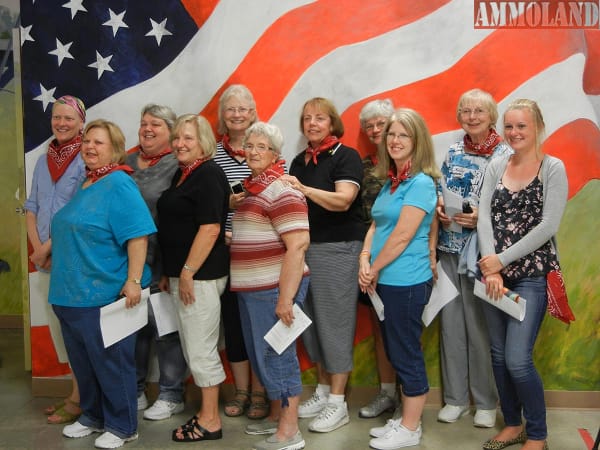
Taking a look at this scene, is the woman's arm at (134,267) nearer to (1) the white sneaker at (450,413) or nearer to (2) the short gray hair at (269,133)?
(2) the short gray hair at (269,133)

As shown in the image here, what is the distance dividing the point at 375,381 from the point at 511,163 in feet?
5.30

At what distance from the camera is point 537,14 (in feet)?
12.2

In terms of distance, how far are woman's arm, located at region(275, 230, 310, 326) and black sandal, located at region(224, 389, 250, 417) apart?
96 cm

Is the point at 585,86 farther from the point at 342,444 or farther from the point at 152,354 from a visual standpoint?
the point at 152,354

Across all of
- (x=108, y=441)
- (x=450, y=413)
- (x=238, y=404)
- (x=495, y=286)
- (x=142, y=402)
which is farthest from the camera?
(x=142, y=402)

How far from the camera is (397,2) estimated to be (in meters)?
3.79

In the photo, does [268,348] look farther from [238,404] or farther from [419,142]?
[419,142]

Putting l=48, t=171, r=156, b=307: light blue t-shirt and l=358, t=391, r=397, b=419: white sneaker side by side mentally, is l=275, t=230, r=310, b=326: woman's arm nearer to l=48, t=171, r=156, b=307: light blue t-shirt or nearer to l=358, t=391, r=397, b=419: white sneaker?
l=48, t=171, r=156, b=307: light blue t-shirt

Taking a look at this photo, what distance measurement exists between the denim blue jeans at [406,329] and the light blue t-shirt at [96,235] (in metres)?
1.26

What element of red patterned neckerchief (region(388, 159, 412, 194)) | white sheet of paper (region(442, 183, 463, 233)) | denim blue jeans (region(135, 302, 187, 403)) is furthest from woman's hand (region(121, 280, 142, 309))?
white sheet of paper (region(442, 183, 463, 233))

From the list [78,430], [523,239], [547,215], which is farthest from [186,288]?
[547,215]

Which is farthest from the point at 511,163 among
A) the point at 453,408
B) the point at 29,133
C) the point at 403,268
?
the point at 29,133

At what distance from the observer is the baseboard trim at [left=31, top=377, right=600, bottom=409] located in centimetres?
387

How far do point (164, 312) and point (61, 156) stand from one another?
1.09m
